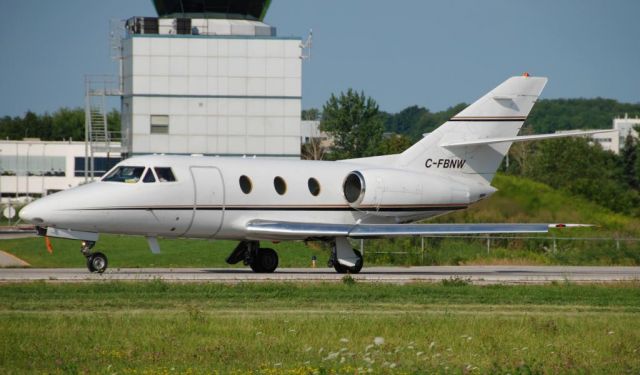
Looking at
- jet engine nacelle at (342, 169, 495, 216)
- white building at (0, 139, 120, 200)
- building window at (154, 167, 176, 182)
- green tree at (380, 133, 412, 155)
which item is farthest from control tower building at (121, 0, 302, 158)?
white building at (0, 139, 120, 200)

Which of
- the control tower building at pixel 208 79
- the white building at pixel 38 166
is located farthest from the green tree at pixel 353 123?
the control tower building at pixel 208 79

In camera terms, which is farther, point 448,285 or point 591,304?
point 448,285

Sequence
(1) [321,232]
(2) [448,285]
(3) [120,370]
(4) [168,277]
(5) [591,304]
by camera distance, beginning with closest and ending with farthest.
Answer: (3) [120,370]
(5) [591,304]
(2) [448,285]
(4) [168,277]
(1) [321,232]

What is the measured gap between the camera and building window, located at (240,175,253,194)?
29266mm

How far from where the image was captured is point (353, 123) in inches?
3863

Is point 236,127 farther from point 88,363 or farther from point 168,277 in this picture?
point 88,363

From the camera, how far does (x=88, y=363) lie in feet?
46.9

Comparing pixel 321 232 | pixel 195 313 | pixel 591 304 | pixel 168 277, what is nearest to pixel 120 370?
pixel 195 313

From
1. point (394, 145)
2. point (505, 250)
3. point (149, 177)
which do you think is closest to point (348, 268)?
point (149, 177)

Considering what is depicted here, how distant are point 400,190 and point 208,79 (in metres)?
25.1

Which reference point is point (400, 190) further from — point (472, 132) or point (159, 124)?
point (159, 124)

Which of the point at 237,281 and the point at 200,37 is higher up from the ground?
the point at 200,37

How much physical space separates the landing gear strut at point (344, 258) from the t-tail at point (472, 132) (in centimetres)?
375

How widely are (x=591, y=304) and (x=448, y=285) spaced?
148 inches
